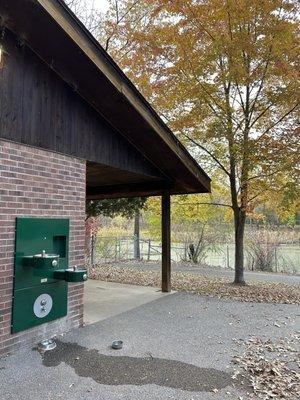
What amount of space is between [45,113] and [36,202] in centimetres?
117

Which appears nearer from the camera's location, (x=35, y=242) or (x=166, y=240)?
(x=35, y=242)

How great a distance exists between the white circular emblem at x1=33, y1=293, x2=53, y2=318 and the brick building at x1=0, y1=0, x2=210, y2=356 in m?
0.10

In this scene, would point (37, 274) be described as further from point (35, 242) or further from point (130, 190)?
point (130, 190)

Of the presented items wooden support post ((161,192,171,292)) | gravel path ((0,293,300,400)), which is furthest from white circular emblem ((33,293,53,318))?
wooden support post ((161,192,171,292))

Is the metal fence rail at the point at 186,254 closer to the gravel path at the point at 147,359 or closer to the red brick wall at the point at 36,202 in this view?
the gravel path at the point at 147,359

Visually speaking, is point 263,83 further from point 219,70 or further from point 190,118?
point 190,118

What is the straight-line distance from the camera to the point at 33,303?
15.3 feet

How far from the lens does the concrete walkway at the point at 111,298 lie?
643cm

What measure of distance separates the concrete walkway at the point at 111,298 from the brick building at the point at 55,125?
3.19 feet

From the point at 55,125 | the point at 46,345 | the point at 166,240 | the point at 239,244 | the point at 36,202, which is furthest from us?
the point at 239,244

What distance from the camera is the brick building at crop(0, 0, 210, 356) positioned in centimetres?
434

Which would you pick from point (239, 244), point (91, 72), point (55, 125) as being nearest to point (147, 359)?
point (55, 125)

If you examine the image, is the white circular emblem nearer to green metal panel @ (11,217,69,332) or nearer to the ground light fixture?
green metal panel @ (11,217,69,332)

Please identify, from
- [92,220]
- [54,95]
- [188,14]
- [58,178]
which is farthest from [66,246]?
[92,220]
